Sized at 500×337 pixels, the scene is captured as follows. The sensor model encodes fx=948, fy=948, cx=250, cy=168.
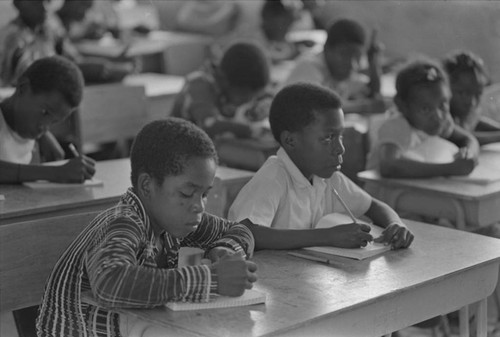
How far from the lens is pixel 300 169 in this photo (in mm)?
2500

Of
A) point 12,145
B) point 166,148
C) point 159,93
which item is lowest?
point 159,93

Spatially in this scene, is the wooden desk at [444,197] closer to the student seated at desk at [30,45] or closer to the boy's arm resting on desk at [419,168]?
the boy's arm resting on desk at [419,168]

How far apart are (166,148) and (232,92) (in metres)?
2.59

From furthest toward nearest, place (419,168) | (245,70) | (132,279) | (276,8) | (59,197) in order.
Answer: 1. (276,8)
2. (245,70)
3. (419,168)
4. (59,197)
5. (132,279)

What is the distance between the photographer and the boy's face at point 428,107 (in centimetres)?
342

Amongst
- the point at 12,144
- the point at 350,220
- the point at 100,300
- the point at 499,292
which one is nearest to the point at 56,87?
the point at 12,144

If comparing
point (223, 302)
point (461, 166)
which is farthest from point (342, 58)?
point (223, 302)

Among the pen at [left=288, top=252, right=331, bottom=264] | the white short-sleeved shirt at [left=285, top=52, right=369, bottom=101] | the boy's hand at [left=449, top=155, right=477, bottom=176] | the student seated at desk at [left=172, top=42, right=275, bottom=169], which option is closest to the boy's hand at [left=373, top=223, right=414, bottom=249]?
the pen at [left=288, top=252, right=331, bottom=264]

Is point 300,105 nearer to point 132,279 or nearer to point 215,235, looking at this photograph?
point 215,235

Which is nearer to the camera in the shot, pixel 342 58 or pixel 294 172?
pixel 294 172

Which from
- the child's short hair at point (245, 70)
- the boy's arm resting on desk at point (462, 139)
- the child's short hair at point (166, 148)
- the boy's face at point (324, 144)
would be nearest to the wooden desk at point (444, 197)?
the boy's arm resting on desk at point (462, 139)

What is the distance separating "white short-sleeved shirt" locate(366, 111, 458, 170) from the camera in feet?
11.3

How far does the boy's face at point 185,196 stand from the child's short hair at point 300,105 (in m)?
0.60

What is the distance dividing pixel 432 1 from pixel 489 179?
4.22 metres
